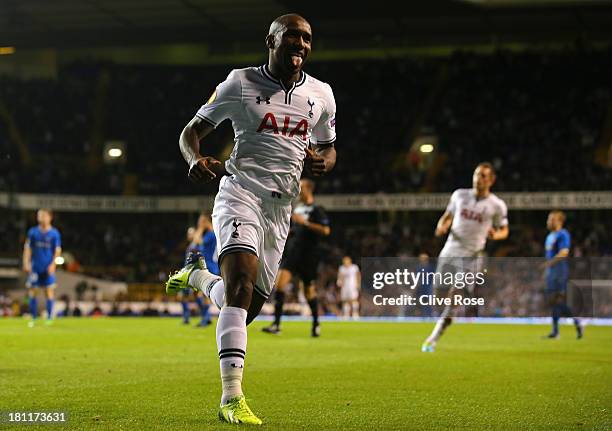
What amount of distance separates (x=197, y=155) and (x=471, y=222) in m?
6.92

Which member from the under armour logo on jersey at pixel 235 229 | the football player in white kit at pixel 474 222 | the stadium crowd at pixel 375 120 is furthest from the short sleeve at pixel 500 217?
the stadium crowd at pixel 375 120

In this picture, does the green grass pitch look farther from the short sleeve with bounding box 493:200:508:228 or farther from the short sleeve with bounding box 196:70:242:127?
the short sleeve with bounding box 196:70:242:127

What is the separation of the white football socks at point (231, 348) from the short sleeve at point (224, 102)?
1.19 meters

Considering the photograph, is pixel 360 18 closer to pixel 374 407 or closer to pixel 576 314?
pixel 576 314

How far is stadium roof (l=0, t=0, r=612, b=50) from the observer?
34.2 metres

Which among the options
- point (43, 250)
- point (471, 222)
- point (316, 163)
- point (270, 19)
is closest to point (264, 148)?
point (316, 163)

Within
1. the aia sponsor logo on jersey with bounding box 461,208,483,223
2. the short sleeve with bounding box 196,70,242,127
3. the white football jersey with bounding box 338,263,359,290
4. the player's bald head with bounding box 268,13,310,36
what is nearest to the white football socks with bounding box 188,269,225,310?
the short sleeve with bounding box 196,70,242,127

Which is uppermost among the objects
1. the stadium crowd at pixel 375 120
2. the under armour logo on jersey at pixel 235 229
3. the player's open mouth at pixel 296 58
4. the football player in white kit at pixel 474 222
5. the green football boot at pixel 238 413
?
the stadium crowd at pixel 375 120

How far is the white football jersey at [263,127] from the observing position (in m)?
5.59

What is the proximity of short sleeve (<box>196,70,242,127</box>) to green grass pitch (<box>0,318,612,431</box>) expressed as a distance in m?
1.75

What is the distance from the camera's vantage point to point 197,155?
5.39 meters

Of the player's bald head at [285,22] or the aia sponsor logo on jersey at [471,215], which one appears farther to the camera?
the aia sponsor logo on jersey at [471,215]

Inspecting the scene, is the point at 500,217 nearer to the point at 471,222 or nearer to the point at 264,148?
the point at 471,222

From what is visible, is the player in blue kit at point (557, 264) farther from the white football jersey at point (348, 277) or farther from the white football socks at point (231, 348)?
the white football socks at point (231, 348)
